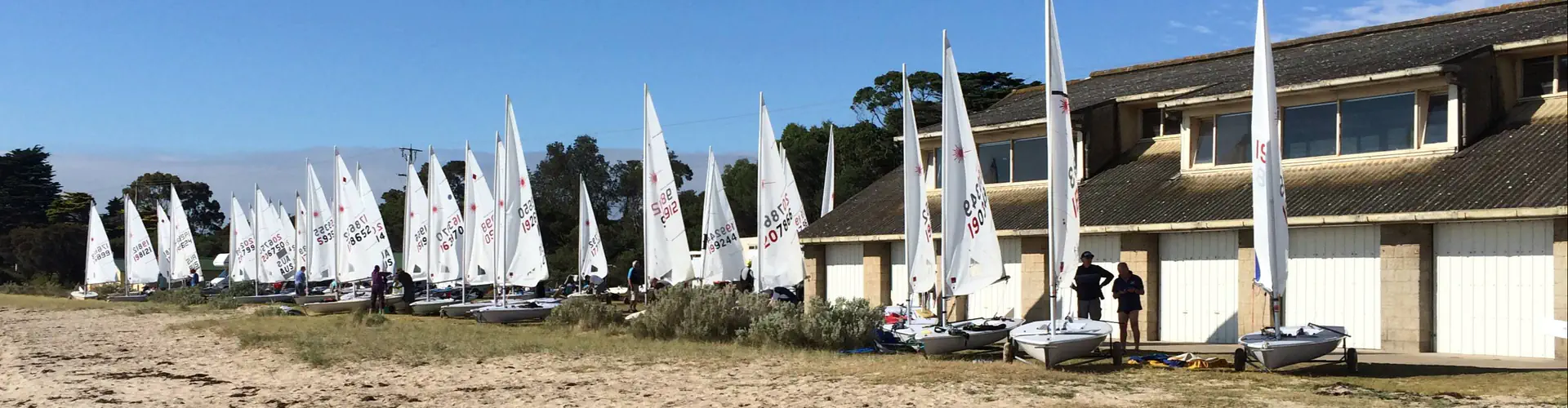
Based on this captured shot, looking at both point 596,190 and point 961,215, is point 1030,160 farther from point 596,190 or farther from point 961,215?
point 596,190

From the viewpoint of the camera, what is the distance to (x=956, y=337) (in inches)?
636

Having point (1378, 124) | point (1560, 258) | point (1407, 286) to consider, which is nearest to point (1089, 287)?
point (1407, 286)

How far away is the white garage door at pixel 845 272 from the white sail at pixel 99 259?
35.6m

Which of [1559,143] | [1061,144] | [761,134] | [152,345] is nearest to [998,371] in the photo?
[1061,144]

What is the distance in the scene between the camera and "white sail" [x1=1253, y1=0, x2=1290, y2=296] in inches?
531

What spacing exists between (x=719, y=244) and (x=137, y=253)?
31.3 m

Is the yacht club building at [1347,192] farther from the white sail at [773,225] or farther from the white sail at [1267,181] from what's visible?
the white sail at [1267,181]

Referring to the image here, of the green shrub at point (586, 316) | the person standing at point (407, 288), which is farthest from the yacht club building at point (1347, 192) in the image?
the person standing at point (407, 288)

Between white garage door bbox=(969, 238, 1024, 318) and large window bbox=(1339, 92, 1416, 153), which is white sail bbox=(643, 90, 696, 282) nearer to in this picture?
white garage door bbox=(969, 238, 1024, 318)

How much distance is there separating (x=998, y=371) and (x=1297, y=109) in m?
8.23

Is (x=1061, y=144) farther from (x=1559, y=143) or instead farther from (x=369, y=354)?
(x=369, y=354)

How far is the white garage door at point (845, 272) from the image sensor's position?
1003 inches

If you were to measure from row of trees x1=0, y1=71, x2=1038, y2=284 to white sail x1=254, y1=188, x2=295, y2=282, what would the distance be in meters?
11.1

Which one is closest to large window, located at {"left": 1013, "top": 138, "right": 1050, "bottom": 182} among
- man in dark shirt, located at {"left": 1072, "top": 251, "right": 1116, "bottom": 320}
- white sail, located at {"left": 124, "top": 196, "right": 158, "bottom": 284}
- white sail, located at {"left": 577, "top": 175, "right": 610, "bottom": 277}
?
man in dark shirt, located at {"left": 1072, "top": 251, "right": 1116, "bottom": 320}
